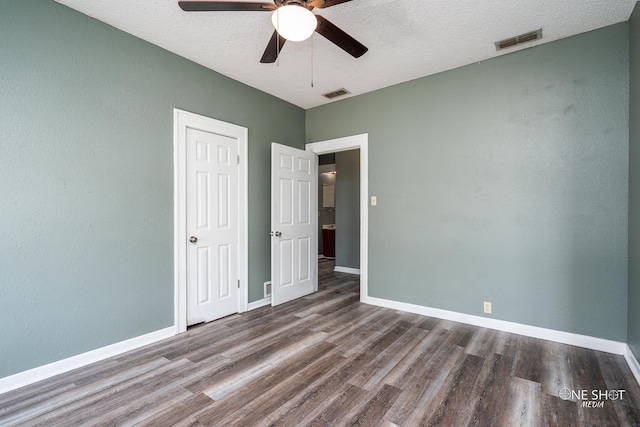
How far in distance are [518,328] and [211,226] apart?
325 centimetres

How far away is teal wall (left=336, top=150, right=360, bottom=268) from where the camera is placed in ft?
19.0

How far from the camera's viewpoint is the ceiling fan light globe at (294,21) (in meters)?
1.68

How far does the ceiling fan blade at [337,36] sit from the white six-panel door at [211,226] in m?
1.74

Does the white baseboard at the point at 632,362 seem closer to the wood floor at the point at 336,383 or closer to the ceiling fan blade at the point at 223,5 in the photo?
the wood floor at the point at 336,383

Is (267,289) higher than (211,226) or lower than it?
lower

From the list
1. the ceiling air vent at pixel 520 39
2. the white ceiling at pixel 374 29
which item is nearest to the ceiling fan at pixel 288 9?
the white ceiling at pixel 374 29

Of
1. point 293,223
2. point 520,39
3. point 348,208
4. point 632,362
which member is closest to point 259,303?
point 293,223

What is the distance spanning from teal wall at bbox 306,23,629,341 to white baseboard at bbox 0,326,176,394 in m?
2.47

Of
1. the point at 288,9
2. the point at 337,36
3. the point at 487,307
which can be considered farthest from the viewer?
the point at 487,307

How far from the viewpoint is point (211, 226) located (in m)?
3.24

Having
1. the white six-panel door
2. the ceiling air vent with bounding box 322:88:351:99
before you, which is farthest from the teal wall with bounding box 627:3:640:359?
the white six-panel door

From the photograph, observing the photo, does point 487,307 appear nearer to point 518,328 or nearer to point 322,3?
point 518,328

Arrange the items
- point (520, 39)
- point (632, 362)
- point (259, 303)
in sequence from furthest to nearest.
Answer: point (259, 303)
point (520, 39)
point (632, 362)

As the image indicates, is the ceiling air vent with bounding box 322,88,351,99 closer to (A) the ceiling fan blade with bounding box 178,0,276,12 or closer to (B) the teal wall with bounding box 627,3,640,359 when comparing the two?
(A) the ceiling fan blade with bounding box 178,0,276,12
